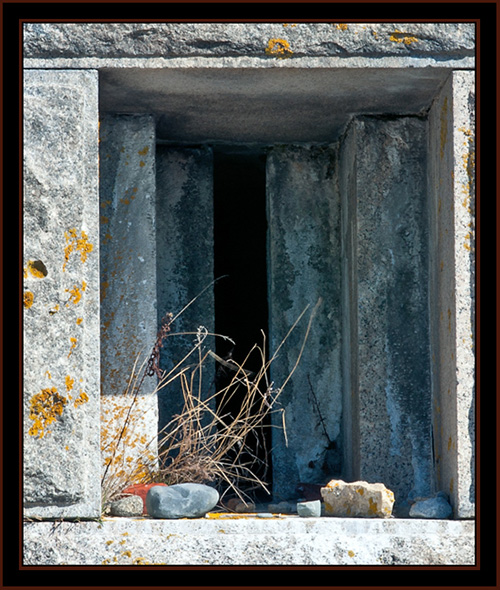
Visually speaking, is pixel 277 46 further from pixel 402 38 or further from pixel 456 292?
pixel 456 292

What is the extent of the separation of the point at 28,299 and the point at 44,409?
0.40m

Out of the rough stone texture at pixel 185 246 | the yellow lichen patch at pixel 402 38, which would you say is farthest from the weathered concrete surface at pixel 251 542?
the yellow lichen patch at pixel 402 38

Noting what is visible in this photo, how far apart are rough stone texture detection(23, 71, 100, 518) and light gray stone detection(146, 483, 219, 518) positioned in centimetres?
22

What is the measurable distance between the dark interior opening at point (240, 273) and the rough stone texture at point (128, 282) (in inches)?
65.6

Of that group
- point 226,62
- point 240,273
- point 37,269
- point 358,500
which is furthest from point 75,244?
point 240,273

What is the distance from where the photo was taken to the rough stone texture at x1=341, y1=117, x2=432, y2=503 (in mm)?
3943

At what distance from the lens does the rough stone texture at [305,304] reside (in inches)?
174

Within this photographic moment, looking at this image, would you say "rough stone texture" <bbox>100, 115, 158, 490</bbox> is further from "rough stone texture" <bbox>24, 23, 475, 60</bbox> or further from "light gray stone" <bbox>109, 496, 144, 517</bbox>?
"rough stone texture" <bbox>24, 23, 475, 60</bbox>

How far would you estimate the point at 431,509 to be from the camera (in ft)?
11.1

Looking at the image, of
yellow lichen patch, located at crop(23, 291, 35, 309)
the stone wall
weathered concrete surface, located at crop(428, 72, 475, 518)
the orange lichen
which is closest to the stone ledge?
the stone wall

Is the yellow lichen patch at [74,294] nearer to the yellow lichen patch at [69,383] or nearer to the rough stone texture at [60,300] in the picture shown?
the rough stone texture at [60,300]

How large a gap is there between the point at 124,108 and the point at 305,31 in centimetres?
97

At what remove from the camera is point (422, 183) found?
402 cm

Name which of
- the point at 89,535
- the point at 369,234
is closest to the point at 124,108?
the point at 369,234
